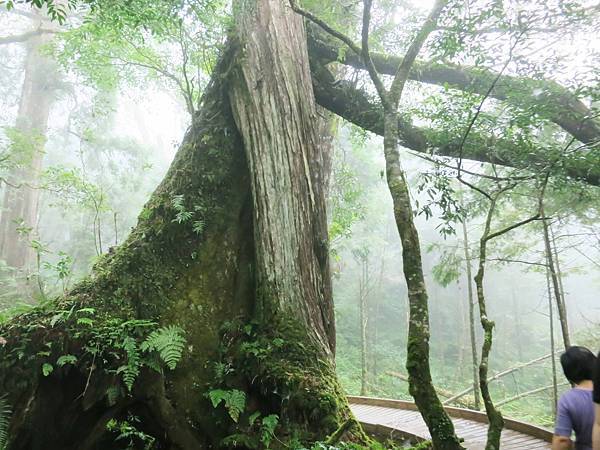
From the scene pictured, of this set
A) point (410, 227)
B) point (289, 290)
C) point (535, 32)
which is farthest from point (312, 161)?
Answer: point (535, 32)

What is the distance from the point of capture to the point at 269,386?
3.40 m

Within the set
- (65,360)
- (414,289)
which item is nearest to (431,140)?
(414,289)

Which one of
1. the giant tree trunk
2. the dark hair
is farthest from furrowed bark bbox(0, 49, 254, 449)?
the dark hair

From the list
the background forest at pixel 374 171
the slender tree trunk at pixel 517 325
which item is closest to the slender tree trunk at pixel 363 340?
the background forest at pixel 374 171

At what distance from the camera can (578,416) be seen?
8.20 ft

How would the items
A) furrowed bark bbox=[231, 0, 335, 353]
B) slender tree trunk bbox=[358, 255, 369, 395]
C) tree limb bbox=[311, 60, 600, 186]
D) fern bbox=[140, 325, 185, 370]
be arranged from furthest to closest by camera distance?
slender tree trunk bbox=[358, 255, 369, 395] → tree limb bbox=[311, 60, 600, 186] → furrowed bark bbox=[231, 0, 335, 353] → fern bbox=[140, 325, 185, 370]

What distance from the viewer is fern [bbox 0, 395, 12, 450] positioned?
106 inches

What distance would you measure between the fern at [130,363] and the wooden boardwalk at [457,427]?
3.55 metres

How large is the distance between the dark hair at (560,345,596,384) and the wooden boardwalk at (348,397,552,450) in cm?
266

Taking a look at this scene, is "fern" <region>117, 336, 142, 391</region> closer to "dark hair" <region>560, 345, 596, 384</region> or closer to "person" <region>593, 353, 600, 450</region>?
"person" <region>593, 353, 600, 450</region>

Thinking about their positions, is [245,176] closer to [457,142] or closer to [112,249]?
[112,249]

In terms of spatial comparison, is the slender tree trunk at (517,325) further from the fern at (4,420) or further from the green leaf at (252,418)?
the fern at (4,420)

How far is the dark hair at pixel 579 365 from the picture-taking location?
2553 mm

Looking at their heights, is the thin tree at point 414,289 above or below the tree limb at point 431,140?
below
